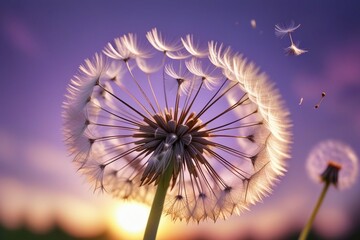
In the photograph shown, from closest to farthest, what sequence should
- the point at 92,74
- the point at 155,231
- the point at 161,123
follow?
the point at 155,231 < the point at 161,123 < the point at 92,74

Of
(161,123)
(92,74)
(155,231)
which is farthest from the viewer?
(92,74)

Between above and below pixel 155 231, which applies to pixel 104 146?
above

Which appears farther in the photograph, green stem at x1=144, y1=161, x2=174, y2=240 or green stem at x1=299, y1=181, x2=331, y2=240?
green stem at x1=144, y1=161, x2=174, y2=240

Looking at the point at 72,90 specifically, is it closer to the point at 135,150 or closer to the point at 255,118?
the point at 135,150

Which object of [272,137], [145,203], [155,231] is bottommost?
[155,231]

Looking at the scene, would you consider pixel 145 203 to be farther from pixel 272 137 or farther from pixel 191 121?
pixel 272 137

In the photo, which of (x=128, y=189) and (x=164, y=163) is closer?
(x=164, y=163)

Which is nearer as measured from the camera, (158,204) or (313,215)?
(313,215)

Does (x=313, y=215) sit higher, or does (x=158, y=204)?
(x=158, y=204)

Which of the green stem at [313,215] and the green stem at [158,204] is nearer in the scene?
the green stem at [313,215]

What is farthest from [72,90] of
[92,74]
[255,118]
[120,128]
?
[255,118]
